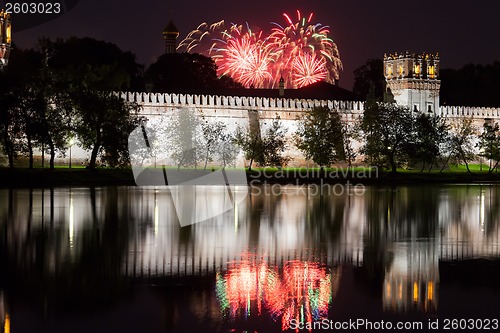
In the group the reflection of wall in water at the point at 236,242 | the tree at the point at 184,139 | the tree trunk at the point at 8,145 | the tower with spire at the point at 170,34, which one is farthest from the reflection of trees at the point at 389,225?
the tower with spire at the point at 170,34

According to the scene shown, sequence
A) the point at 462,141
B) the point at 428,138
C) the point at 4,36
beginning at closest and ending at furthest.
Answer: the point at 4,36, the point at 428,138, the point at 462,141

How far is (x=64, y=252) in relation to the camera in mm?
14891

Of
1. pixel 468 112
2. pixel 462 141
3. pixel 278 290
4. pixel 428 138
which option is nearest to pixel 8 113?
pixel 428 138

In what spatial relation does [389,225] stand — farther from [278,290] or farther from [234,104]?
[234,104]

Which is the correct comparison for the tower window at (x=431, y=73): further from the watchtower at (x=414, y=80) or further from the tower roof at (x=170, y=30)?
the tower roof at (x=170, y=30)

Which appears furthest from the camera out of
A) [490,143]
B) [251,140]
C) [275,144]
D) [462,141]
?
[490,143]

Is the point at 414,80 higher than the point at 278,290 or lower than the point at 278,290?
higher

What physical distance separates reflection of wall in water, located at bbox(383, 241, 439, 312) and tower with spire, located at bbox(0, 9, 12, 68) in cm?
4034

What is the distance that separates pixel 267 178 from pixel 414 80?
77.9 ft

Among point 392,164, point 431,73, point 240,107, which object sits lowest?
point 392,164

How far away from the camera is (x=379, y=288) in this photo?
39.3 ft

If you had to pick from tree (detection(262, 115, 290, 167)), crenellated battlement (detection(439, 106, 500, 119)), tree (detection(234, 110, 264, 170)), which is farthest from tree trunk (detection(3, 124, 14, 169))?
crenellated battlement (detection(439, 106, 500, 119))

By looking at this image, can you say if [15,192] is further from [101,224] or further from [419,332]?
[419,332]

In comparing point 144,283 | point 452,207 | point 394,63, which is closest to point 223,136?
point 394,63
